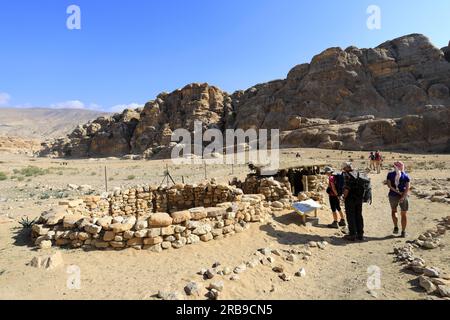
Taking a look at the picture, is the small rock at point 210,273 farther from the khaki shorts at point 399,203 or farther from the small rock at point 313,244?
the khaki shorts at point 399,203

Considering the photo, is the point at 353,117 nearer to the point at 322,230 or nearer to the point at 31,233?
the point at 322,230

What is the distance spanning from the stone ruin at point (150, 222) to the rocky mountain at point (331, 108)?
116 feet

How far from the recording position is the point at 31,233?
24.7ft

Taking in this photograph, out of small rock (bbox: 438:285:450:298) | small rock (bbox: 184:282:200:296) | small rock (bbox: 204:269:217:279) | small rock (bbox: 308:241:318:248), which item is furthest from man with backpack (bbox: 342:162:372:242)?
small rock (bbox: 184:282:200:296)

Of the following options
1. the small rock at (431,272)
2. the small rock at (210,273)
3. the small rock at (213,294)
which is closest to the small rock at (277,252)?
the small rock at (210,273)

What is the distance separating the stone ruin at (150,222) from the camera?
682 cm

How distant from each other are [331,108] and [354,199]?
50.8 m

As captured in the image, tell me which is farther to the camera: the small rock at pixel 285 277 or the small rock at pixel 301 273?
the small rock at pixel 301 273

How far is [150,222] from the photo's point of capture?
6.95 metres

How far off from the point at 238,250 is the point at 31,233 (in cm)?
534

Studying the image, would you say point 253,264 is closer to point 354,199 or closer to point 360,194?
point 354,199

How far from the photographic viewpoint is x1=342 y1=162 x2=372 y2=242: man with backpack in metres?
7.43

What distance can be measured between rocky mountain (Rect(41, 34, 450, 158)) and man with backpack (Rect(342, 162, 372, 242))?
1418 inches
